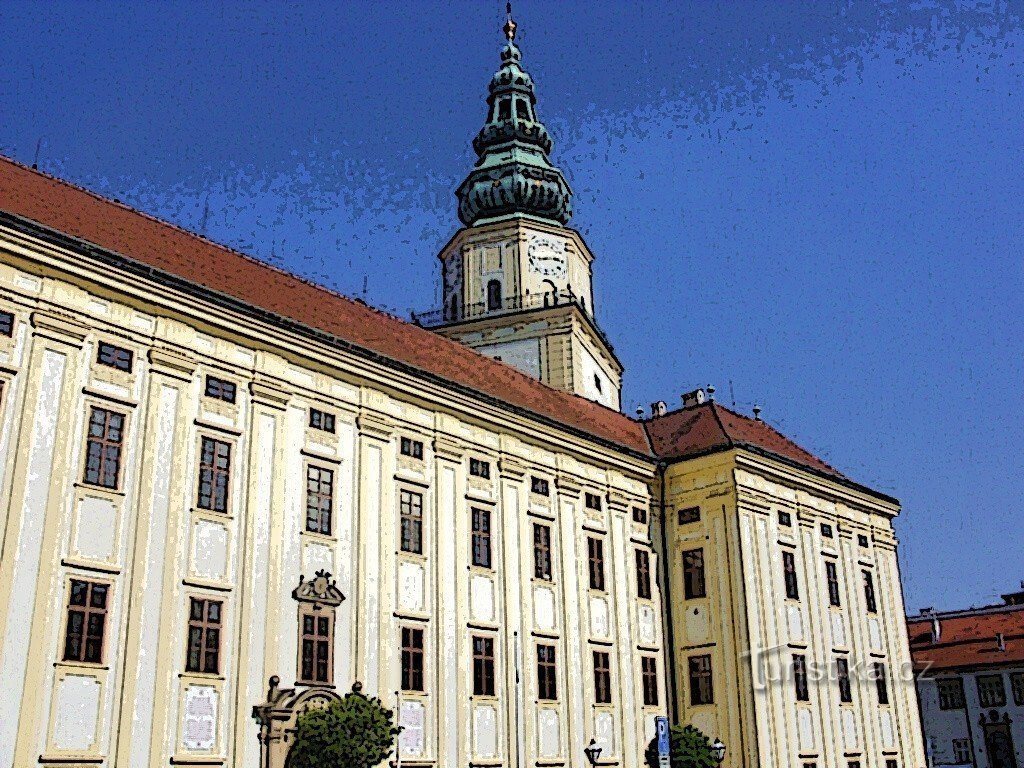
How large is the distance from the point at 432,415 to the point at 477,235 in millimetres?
19703

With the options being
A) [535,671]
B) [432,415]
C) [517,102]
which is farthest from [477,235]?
[535,671]

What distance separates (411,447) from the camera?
26875mm

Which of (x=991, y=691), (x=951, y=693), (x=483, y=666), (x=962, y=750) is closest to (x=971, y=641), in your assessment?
(x=951, y=693)

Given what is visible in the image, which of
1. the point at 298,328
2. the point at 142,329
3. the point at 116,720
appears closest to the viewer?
the point at 116,720

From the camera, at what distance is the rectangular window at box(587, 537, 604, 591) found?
3073cm

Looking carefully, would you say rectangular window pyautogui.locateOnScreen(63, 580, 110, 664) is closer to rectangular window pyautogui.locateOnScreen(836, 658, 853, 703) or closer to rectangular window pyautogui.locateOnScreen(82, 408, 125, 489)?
rectangular window pyautogui.locateOnScreen(82, 408, 125, 489)

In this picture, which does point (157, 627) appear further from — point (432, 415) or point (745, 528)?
point (745, 528)

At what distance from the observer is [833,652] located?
34.5 m

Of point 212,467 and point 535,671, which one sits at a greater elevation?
point 212,467

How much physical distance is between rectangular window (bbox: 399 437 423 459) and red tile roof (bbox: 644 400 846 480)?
1061 cm

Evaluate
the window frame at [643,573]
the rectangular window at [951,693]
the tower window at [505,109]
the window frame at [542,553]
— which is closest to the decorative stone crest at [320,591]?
the window frame at [542,553]

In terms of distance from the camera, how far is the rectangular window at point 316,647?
906 inches

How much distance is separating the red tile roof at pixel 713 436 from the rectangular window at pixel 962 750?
23.1 meters

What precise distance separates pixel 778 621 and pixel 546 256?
18.8 m
